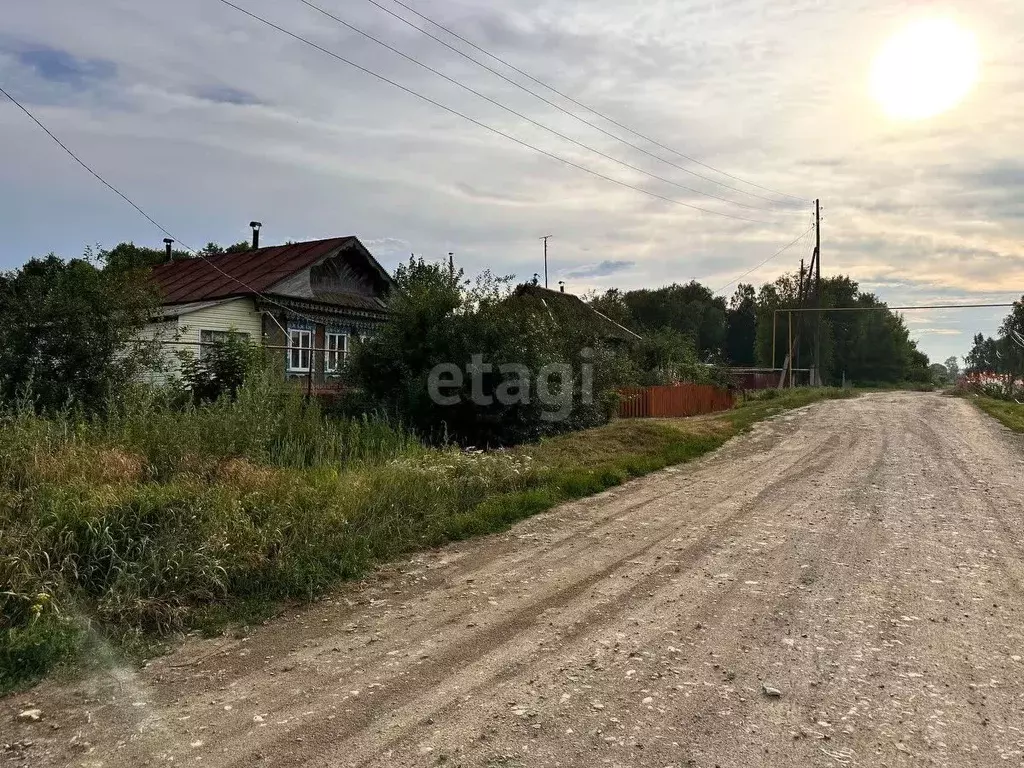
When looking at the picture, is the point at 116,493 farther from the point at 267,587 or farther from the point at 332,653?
the point at 332,653

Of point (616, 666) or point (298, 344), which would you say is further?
point (298, 344)

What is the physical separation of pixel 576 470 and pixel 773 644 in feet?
18.0

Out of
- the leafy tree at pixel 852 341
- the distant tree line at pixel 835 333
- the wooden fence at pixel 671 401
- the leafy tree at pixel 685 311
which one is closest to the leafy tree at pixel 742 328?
the leafy tree at pixel 685 311

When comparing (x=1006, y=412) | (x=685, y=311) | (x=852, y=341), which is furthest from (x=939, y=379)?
(x=1006, y=412)

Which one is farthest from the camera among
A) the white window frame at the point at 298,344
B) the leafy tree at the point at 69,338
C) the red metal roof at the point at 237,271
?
the white window frame at the point at 298,344

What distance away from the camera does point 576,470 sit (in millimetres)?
9461

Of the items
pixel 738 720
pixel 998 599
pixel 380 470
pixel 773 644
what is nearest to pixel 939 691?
pixel 773 644

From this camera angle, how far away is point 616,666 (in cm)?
376

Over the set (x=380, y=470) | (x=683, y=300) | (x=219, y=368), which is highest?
(x=683, y=300)

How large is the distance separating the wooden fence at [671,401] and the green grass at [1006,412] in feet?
26.9

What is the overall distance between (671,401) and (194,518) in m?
18.1

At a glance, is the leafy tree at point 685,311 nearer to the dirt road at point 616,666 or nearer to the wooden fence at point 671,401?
the wooden fence at point 671,401

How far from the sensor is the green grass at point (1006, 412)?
17.4 metres

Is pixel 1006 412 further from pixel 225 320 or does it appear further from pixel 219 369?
pixel 225 320
